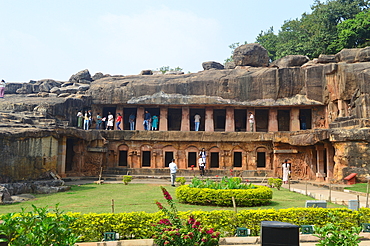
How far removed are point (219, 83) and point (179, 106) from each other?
3.55 meters

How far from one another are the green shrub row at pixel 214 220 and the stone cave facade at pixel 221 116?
985 cm

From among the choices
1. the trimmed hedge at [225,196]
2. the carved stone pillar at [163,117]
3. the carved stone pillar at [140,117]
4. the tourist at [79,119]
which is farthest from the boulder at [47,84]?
the trimmed hedge at [225,196]

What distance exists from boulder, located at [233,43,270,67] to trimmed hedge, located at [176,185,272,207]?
1831cm

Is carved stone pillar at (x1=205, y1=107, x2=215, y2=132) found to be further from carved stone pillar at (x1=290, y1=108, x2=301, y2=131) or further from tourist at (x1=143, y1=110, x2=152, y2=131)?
carved stone pillar at (x1=290, y1=108, x2=301, y2=131)

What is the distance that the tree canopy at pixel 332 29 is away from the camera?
1257 inches

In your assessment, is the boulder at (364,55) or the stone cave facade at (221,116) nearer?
the stone cave facade at (221,116)

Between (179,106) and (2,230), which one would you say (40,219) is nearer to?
(2,230)

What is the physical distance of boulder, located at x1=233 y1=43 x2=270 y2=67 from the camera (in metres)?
28.4

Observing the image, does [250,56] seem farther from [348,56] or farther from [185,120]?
[185,120]

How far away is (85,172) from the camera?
2242 cm

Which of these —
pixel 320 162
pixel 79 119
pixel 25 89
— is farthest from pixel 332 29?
pixel 25 89

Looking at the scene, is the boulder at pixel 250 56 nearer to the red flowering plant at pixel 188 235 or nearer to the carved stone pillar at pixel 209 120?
the carved stone pillar at pixel 209 120

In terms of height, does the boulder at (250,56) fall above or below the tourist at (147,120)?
above

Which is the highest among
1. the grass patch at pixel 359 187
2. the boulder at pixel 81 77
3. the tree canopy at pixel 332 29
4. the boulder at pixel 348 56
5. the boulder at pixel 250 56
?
the tree canopy at pixel 332 29
